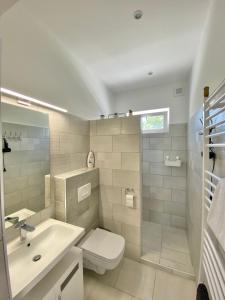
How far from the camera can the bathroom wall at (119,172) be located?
6.04 feet

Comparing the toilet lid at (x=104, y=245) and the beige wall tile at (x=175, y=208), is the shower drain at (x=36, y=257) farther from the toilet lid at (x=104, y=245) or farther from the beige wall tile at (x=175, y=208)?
the beige wall tile at (x=175, y=208)

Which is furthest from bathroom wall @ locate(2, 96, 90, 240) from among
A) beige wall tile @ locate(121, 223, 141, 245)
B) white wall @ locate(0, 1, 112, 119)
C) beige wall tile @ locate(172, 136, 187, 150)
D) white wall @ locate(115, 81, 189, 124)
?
beige wall tile @ locate(172, 136, 187, 150)

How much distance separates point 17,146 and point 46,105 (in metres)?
0.51

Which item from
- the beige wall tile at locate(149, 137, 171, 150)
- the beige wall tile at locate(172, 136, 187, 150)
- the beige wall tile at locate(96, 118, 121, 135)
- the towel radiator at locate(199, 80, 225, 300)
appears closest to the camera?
the towel radiator at locate(199, 80, 225, 300)

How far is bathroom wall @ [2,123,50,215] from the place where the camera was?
3.75 ft

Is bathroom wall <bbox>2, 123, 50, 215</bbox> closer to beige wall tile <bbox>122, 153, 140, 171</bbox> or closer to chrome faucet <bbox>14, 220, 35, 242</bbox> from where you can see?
chrome faucet <bbox>14, 220, 35, 242</bbox>

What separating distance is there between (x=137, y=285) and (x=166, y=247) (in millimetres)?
757

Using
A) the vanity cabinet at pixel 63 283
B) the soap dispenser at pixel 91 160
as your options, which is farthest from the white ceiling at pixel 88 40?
the vanity cabinet at pixel 63 283

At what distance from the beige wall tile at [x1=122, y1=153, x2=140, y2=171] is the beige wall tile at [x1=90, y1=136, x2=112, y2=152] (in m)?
0.26

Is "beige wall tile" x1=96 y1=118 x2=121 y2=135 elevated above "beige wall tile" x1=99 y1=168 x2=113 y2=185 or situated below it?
above

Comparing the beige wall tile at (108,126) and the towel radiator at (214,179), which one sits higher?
the beige wall tile at (108,126)

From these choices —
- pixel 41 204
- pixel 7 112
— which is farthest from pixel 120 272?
pixel 7 112

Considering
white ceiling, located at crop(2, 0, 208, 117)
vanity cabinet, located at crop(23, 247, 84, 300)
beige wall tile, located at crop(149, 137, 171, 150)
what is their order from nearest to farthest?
vanity cabinet, located at crop(23, 247, 84, 300)
white ceiling, located at crop(2, 0, 208, 117)
beige wall tile, located at crop(149, 137, 171, 150)

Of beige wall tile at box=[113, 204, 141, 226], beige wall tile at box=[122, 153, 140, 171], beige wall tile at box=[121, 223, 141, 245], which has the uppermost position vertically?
beige wall tile at box=[122, 153, 140, 171]
